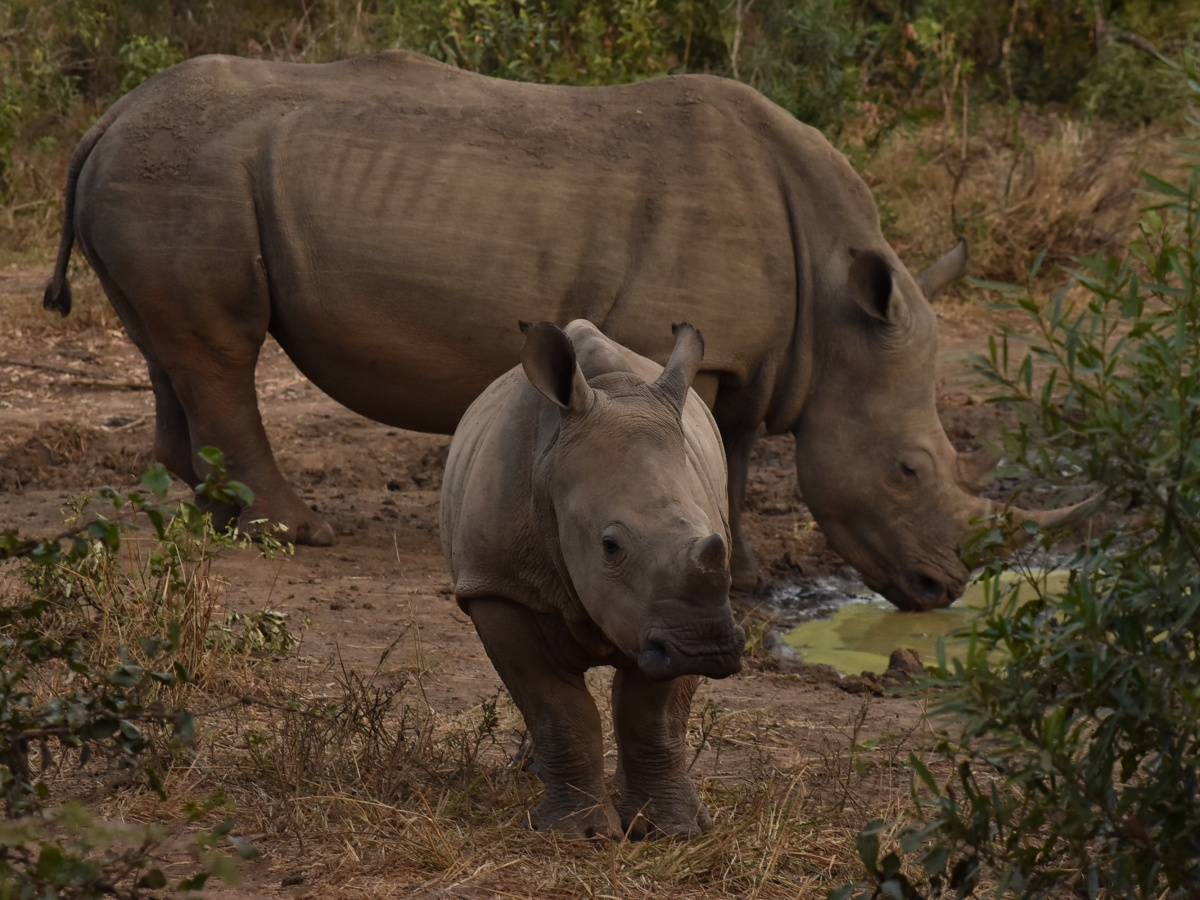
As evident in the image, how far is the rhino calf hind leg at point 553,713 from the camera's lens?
14.3 feet

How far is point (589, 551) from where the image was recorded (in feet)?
13.2

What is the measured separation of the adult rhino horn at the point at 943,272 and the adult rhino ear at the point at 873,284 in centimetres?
42

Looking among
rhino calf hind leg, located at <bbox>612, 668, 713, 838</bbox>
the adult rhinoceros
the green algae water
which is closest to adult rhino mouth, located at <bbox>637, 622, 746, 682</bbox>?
rhino calf hind leg, located at <bbox>612, 668, 713, 838</bbox>

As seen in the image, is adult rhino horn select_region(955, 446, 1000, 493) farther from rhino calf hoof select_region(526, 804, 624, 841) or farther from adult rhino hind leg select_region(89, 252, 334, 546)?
rhino calf hoof select_region(526, 804, 624, 841)

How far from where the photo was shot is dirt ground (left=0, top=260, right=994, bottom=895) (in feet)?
19.9

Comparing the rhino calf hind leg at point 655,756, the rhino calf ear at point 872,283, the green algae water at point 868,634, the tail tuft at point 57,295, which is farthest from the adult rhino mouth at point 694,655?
the tail tuft at point 57,295

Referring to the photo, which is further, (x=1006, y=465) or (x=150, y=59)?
(x=150, y=59)

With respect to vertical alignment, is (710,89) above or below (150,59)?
above

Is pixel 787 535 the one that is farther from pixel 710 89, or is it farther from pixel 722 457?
pixel 722 457

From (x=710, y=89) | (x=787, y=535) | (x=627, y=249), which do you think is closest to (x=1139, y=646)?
(x=627, y=249)

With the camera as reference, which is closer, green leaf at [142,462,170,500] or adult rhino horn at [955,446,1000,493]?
green leaf at [142,462,170,500]

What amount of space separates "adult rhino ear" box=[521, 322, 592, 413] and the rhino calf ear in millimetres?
3314

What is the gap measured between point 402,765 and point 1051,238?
28.4 ft

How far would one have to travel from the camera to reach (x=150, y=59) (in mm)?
12734
